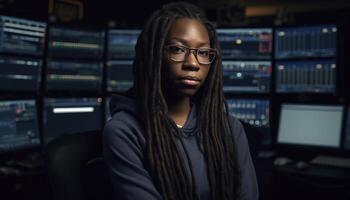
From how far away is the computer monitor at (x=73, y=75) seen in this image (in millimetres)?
2635

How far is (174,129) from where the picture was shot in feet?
3.71

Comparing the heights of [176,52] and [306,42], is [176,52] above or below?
below

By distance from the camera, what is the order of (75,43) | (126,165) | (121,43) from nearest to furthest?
(126,165), (75,43), (121,43)

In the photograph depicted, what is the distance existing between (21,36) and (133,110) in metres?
1.53

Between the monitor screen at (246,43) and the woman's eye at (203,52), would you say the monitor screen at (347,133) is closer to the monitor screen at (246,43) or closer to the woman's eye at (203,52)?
the monitor screen at (246,43)

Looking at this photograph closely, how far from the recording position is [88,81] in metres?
2.79

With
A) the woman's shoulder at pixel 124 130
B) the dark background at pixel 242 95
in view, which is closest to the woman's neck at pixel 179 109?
the woman's shoulder at pixel 124 130

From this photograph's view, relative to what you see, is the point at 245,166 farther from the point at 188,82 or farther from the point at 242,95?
the point at 242,95

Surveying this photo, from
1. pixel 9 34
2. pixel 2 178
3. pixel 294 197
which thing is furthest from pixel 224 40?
pixel 2 178

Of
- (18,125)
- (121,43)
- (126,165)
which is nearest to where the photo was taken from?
(126,165)

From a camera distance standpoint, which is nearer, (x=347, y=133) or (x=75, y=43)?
(x=347, y=133)

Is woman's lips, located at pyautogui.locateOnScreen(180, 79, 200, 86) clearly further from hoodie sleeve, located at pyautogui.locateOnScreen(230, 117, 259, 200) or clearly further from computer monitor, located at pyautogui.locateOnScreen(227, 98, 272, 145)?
computer monitor, located at pyautogui.locateOnScreen(227, 98, 272, 145)

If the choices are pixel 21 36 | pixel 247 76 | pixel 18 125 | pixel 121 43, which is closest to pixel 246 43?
pixel 247 76

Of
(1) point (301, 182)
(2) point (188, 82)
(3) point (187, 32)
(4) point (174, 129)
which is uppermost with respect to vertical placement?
(3) point (187, 32)
